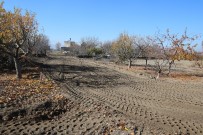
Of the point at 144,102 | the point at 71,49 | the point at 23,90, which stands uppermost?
the point at 71,49

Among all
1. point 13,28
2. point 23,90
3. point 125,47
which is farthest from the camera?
point 125,47

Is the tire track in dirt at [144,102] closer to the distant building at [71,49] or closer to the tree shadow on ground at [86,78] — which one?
the tree shadow on ground at [86,78]

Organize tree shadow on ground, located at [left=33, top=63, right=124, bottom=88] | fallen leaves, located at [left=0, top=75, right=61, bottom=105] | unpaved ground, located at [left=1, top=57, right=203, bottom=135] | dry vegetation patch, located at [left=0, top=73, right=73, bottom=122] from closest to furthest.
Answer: unpaved ground, located at [left=1, top=57, right=203, bottom=135] < dry vegetation patch, located at [left=0, top=73, right=73, bottom=122] < fallen leaves, located at [left=0, top=75, right=61, bottom=105] < tree shadow on ground, located at [left=33, top=63, right=124, bottom=88]

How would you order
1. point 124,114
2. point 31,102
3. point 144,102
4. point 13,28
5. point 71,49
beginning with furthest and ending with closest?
point 71,49 → point 13,28 → point 144,102 → point 31,102 → point 124,114

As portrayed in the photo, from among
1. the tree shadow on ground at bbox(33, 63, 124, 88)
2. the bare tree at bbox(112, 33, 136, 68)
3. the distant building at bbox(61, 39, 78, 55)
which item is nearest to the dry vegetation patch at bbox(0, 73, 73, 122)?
the tree shadow on ground at bbox(33, 63, 124, 88)

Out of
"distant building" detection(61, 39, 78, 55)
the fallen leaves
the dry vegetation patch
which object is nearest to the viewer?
the dry vegetation patch

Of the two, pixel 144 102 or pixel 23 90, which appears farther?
pixel 23 90

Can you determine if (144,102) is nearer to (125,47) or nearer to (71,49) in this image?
(125,47)

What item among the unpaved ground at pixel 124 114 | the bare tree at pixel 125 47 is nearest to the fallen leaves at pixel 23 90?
the unpaved ground at pixel 124 114

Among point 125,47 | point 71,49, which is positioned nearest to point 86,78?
point 125,47

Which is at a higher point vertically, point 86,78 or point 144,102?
point 86,78

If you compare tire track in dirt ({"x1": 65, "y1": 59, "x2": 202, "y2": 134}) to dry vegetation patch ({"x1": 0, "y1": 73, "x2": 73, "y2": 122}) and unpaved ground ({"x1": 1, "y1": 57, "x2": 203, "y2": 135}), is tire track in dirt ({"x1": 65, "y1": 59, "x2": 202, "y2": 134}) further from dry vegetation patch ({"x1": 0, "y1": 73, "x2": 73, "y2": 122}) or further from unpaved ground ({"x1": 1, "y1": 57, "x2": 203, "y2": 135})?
dry vegetation patch ({"x1": 0, "y1": 73, "x2": 73, "y2": 122})

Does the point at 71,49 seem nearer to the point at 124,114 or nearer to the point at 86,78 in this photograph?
the point at 86,78

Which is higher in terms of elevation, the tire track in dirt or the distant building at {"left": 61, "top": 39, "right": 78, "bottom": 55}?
the distant building at {"left": 61, "top": 39, "right": 78, "bottom": 55}
